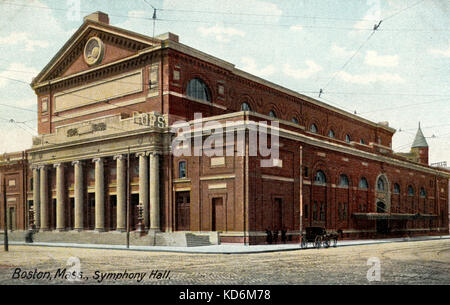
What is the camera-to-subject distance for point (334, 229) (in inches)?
1836

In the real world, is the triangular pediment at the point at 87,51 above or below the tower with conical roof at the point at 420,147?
above

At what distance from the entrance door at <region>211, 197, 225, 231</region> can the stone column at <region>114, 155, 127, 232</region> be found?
27.0ft

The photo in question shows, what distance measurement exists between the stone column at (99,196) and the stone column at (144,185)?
4.59 meters

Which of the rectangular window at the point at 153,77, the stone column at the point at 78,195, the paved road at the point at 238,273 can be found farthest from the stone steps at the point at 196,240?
the stone column at the point at 78,195

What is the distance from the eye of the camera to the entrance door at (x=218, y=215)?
123ft

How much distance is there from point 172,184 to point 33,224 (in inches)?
660

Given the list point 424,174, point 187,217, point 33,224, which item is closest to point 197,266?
point 187,217

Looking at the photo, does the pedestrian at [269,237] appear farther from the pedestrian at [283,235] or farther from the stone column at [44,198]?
the stone column at [44,198]

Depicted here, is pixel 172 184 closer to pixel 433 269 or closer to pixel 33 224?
pixel 33 224

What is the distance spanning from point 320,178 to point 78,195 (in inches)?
852

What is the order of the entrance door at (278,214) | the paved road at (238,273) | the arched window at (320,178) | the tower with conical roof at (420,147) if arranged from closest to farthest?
the paved road at (238,273) → the entrance door at (278,214) → the arched window at (320,178) → the tower with conical roof at (420,147)

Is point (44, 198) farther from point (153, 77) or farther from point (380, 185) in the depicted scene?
point (380, 185)

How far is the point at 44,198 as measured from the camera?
160 ft

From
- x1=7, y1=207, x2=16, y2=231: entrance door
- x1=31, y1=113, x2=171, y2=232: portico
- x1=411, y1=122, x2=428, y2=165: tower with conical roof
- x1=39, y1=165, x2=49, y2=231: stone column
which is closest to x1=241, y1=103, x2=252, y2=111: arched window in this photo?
x1=31, y1=113, x2=171, y2=232: portico
